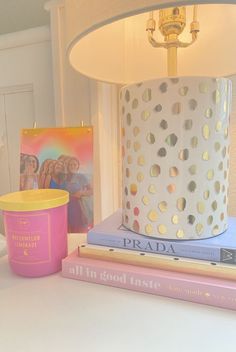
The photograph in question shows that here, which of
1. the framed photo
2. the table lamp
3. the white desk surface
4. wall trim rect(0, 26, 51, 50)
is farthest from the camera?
wall trim rect(0, 26, 51, 50)

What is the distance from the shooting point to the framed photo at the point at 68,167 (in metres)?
0.60

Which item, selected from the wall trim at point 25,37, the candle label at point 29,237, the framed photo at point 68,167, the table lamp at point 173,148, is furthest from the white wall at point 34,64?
the candle label at point 29,237

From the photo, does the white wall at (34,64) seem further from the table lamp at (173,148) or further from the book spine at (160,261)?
the book spine at (160,261)

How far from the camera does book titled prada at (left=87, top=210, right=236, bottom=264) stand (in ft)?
1.27

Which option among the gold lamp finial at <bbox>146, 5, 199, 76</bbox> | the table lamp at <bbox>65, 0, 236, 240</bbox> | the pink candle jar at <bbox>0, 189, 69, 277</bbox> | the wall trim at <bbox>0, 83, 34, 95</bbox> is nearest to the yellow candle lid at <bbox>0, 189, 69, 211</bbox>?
Result: the pink candle jar at <bbox>0, 189, 69, 277</bbox>

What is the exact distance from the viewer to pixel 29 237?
0.43 m

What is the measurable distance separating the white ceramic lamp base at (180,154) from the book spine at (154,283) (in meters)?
0.07

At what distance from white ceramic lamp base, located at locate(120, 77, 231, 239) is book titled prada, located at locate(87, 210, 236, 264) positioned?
13 millimetres

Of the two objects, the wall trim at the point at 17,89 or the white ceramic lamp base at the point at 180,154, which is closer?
the white ceramic lamp base at the point at 180,154

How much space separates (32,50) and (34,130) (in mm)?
275

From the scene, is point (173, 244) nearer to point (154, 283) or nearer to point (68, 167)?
point (154, 283)

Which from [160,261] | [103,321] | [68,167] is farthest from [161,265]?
[68,167]

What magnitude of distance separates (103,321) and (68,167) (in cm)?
34

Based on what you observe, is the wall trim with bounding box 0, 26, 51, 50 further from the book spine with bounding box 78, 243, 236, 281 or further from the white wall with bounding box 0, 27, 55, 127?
the book spine with bounding box 78, 243, 236, 281
